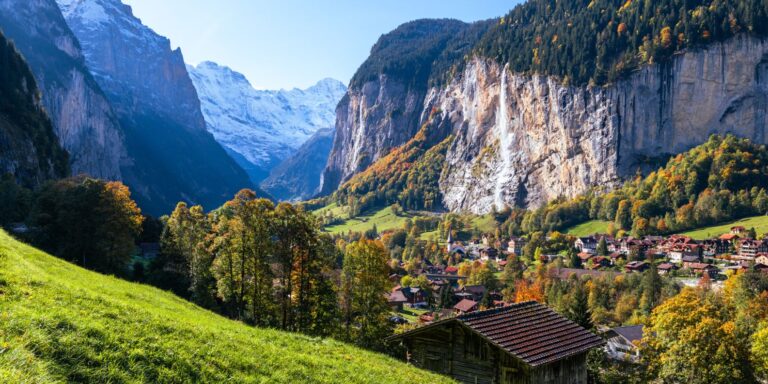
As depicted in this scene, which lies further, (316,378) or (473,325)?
(473,325)

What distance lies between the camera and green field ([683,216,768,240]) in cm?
11719

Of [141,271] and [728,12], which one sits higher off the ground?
[728,12]

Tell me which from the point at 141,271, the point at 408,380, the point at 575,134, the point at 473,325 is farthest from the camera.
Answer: the point at 575,134

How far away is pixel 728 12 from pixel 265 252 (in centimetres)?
18496

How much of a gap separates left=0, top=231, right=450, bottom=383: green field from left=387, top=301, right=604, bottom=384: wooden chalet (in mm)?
5068

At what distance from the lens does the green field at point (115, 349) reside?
8.12m

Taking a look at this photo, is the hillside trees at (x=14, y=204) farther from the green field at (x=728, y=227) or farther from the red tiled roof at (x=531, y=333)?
the green field at (x=728, y=227)

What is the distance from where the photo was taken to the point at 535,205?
189 metres

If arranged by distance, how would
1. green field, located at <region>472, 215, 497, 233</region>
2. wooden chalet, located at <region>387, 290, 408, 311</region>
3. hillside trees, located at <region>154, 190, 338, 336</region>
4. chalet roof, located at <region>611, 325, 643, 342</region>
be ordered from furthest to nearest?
1. green field, located at <region>472, 215, 497, 233</region>
2. wooden chalet, located at <region>387, 290, 408, 311</region>
3. chalet roof, located at <region>611, 325, 643, 342</region>
4. hillside trees, located at <region>154, 190, 338, 336</region>

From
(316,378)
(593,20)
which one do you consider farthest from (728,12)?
(316,378)

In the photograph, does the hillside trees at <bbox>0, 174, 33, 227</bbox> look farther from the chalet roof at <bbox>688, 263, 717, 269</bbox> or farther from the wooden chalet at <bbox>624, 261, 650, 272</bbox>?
the chalet roof at <bbox>688, 263, 717, 269</bbox>

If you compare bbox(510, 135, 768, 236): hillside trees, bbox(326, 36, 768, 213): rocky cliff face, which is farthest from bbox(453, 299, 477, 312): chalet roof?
bbox(326, 36, 768, 213): rocky cliff face

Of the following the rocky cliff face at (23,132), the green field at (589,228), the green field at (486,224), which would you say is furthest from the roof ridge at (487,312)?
the green field at (486,224)

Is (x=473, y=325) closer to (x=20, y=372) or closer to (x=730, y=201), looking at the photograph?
(x=20, y=372)
